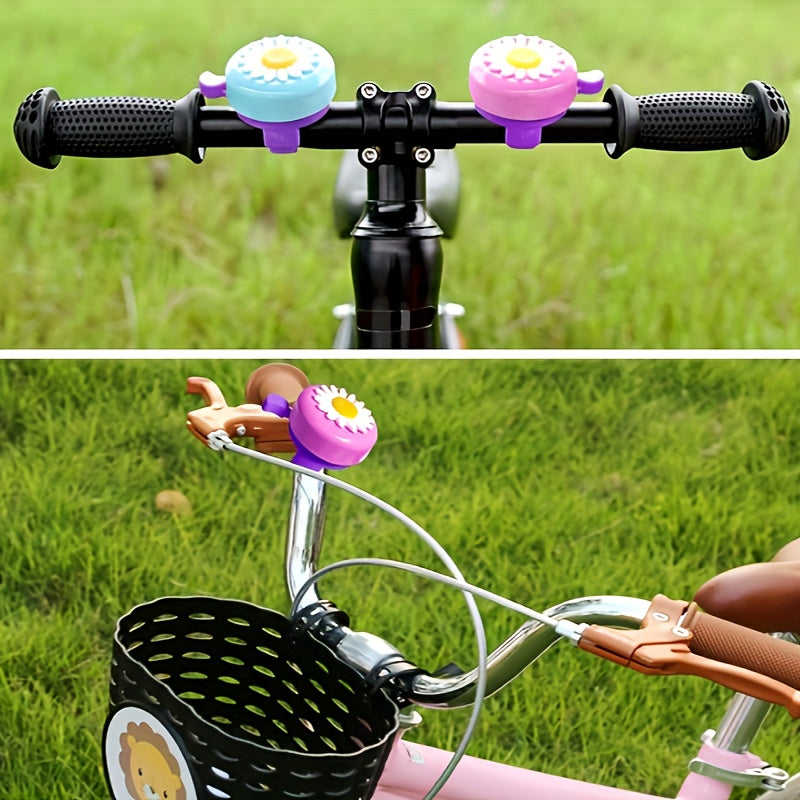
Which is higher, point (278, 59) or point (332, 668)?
point (278, 59)

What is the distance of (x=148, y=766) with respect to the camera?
70cm

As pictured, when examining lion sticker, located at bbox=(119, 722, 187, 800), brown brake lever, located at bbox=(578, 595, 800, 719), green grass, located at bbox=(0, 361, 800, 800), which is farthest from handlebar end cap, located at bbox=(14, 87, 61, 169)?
green grass, located at bbox=(0, 361, 800, 800)

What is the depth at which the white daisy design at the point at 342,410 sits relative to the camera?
794mm

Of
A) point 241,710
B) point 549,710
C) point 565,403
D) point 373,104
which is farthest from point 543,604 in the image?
point 373,104

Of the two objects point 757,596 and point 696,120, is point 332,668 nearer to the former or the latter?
point 757,596

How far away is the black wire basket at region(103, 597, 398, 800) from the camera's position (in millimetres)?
652

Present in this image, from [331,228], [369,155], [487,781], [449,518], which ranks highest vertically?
[369,155]

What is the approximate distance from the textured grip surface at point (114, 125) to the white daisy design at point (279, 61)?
0.24 ft

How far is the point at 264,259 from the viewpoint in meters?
2.08

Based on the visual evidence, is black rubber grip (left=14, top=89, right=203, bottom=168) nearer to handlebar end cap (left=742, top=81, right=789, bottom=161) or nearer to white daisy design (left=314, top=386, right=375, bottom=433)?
white daisy design (left=314, top=386, right=375, bottom=433)

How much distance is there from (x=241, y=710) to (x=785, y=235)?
5.44 feet

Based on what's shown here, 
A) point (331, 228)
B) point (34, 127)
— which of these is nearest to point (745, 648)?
point (34, 127)

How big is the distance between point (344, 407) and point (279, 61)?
25 centimetres

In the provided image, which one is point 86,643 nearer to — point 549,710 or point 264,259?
point 549,710
